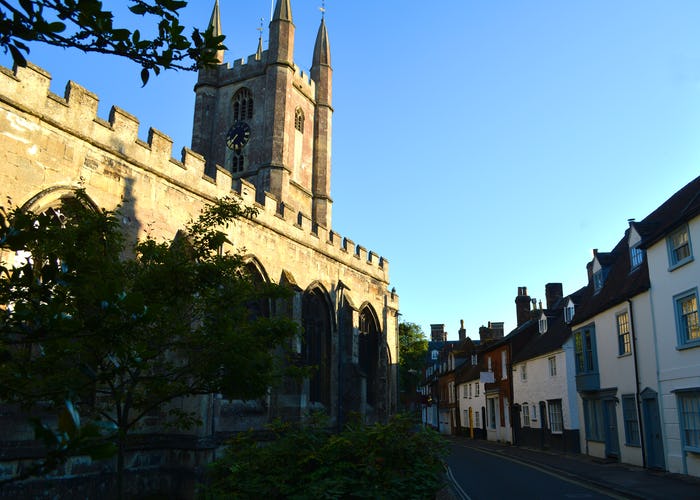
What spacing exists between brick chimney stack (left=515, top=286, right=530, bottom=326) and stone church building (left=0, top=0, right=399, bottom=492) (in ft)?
51.5

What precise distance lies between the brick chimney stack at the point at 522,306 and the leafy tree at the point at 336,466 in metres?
35.8

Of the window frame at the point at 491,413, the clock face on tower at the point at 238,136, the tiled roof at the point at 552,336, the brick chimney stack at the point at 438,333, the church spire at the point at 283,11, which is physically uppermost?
the church spire at the point at 283,11

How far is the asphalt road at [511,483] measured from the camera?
13.9 metres

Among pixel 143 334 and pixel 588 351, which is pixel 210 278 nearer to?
pixel 143 334

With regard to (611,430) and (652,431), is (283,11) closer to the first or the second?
(611,430)

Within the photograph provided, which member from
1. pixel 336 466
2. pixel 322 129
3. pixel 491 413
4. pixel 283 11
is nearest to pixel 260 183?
pixel 322 129

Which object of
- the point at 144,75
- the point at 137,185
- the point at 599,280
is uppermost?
the point at 137,185

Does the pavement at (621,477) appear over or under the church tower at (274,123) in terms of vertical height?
under

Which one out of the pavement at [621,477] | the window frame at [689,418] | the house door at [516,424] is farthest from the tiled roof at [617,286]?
the house door at [516,424]

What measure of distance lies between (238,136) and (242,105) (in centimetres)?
226

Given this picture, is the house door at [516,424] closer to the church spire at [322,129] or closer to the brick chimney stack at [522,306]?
the brick chimney stack at [522,306]

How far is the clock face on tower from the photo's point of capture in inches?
1266

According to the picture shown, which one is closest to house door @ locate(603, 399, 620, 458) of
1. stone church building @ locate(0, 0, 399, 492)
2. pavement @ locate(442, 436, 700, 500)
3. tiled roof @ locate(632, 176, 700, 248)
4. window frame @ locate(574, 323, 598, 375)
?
pavement @ locate(442, 436, 700, 500)

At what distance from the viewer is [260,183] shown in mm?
29953
